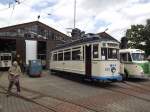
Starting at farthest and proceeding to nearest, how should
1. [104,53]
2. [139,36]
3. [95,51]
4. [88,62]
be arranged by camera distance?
[139,36]
[88,62]
[95,51]
[104,53]

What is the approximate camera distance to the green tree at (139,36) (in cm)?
5709

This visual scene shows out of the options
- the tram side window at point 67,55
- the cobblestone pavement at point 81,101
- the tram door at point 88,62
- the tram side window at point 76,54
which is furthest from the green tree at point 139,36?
the cobblestone pavement at point 81,101

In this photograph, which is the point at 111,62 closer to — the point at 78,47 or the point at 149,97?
the point at 78,47

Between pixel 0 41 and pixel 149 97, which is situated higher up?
pixel 0 41

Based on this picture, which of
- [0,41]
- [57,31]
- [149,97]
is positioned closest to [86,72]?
[149,97]

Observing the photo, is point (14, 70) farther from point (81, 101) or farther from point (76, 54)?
point (76, 54)

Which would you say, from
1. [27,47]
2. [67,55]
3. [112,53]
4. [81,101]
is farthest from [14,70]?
[27,47]

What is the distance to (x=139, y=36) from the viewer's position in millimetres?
58219

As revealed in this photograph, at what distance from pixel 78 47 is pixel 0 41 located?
26.0m

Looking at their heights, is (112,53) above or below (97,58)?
above

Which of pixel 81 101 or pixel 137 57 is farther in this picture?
pixel 137 57

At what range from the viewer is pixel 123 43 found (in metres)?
28.7

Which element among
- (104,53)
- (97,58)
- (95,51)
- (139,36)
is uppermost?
(139,36)


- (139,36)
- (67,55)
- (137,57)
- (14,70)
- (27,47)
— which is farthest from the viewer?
(139,36)
